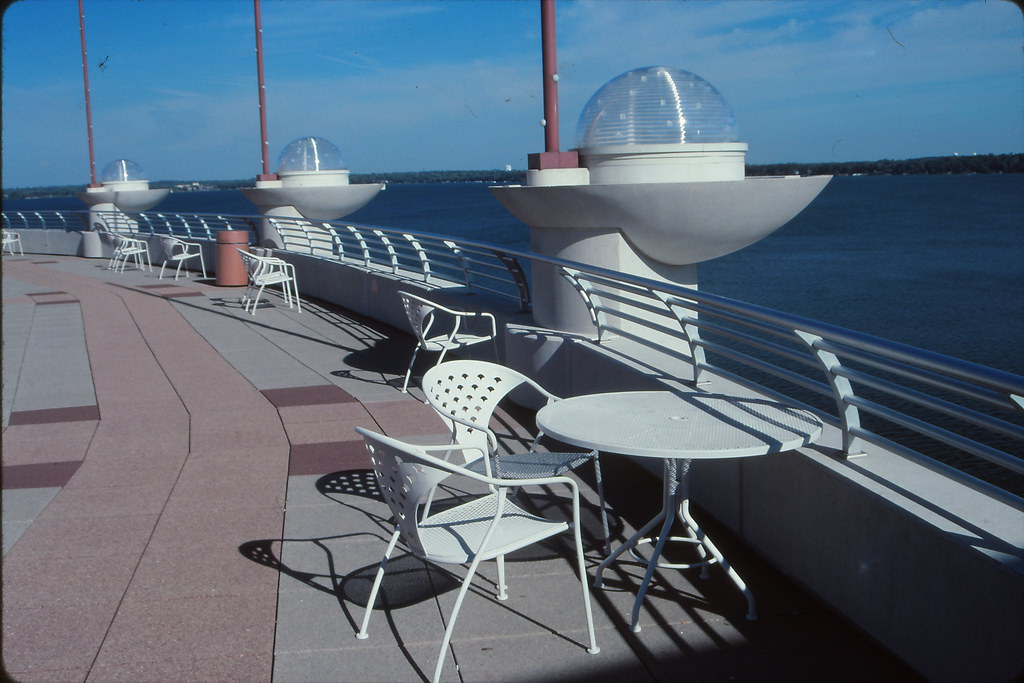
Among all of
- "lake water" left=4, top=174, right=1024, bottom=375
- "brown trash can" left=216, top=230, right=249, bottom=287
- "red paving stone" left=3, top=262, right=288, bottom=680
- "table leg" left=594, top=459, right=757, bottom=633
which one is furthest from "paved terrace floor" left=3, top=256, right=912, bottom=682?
"lake water" left=4, top=174, right=1024, bottom=375

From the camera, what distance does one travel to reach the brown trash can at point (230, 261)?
610 inches

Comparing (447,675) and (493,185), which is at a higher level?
A: (493,185)

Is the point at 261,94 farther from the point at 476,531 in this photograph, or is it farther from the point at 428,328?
the point at 476,531

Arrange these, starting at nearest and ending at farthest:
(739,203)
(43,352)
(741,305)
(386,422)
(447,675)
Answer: (447,675), (741,305), (739,203), (386,422), (43,352)

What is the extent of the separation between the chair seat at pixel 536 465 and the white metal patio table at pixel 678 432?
238mm

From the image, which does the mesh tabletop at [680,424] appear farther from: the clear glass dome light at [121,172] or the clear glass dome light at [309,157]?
the clear glass dome light at [121,172]

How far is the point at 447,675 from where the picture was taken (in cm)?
313

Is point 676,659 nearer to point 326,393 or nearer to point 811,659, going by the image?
point 811,659

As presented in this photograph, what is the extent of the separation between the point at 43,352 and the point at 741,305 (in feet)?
27.1

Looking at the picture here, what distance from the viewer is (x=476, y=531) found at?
3.38 m

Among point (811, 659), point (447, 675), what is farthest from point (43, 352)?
point (811, 659)

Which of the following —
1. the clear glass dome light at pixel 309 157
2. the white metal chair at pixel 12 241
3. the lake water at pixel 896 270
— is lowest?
the lake water at pixel 896 270

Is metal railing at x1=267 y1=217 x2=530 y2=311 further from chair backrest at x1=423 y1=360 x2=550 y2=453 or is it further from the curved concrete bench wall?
the curved concrete bench wall

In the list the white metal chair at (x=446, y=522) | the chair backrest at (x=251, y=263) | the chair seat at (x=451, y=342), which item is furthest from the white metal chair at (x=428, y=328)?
the chair backrest at (x=251, y=263)
